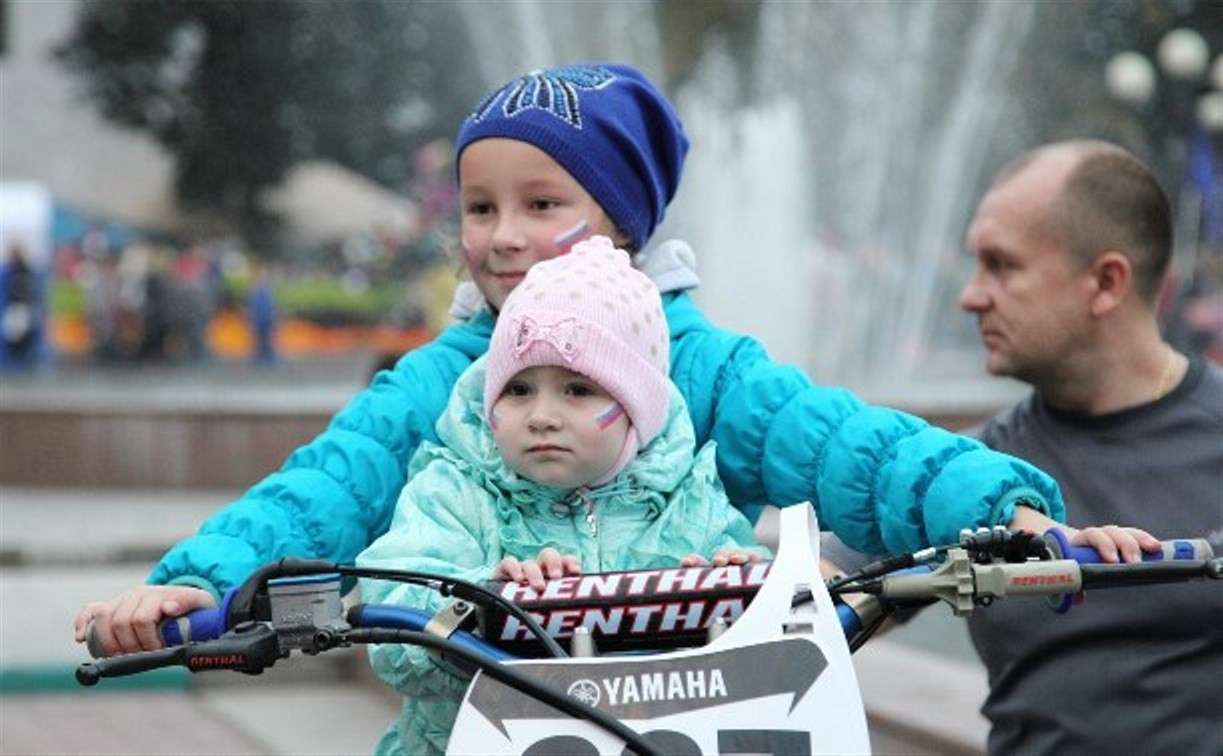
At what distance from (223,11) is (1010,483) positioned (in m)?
46.5

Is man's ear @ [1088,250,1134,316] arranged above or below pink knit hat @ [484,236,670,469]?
above

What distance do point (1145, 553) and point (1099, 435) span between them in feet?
5.15

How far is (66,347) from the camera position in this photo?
38.7 meters

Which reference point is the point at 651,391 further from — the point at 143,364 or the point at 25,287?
the point at 143,364

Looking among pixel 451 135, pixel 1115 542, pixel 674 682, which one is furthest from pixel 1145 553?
pixel 451 135

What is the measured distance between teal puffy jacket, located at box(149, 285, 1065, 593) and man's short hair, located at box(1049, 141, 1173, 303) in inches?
48.8

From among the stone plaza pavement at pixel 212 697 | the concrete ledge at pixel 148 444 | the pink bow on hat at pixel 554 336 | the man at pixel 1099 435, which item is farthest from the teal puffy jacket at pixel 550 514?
the concrete ledge at pixel 148 444

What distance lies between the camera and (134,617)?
2.63 metres

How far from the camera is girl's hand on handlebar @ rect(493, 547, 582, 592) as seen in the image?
8.29ft

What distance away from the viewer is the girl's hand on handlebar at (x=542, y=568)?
2525 mm

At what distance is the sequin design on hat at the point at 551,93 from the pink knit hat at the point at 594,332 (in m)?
0.48

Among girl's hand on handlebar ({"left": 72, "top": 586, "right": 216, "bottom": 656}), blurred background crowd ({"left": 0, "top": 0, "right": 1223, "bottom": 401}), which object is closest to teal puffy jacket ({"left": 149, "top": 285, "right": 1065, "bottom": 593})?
girl's hand on handlebar ({"left": 72, "top": 586, "right": 216, "bottom": 656})

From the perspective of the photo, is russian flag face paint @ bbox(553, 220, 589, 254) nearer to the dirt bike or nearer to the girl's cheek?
the girl's cheek

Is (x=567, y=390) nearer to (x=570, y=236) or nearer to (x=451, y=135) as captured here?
(x=570, y=236)
